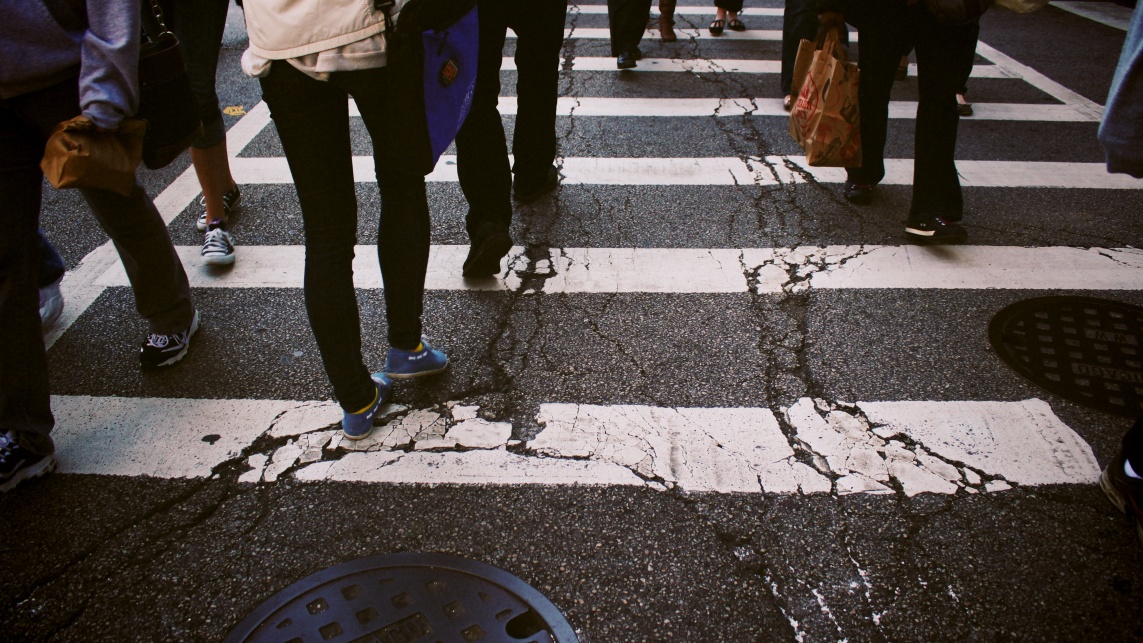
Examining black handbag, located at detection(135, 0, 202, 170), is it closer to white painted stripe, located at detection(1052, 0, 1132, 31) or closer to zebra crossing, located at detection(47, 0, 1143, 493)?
zebra crossing, located at detection(47, 0, 1143, 493)

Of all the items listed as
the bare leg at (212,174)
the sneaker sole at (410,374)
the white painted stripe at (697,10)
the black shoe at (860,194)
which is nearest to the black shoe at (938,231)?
the black shoe at (860,194)

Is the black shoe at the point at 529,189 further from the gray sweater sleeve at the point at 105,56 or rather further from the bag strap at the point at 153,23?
the gray sweater sleeve at the point at 105,56

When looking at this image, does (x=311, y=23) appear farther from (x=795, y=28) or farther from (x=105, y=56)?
(x=795, y=28)

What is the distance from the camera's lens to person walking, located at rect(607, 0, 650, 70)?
5.68 meters

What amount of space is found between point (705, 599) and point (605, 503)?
431 mm

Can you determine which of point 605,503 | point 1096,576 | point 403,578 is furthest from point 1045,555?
point 403,578

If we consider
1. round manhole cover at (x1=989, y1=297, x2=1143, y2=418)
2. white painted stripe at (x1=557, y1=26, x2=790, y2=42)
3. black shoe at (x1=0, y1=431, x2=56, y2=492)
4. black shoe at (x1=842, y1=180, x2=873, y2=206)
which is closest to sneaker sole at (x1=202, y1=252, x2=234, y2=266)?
black shoe at (x1=0, y1=431, x2=56, y2=492)

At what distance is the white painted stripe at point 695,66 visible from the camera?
6.23 metres

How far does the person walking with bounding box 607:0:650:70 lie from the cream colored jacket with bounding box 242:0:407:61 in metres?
4.42

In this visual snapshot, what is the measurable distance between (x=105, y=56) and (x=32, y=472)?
138 centimetres

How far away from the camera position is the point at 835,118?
3.48m

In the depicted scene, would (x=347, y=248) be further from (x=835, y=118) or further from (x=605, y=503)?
(x=835, y=118)

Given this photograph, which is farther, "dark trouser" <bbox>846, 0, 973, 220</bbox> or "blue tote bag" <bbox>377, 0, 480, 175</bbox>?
"dark trouser" <bbox>846, 0, 973, 220</bbox>

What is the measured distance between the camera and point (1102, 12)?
8.13 m
